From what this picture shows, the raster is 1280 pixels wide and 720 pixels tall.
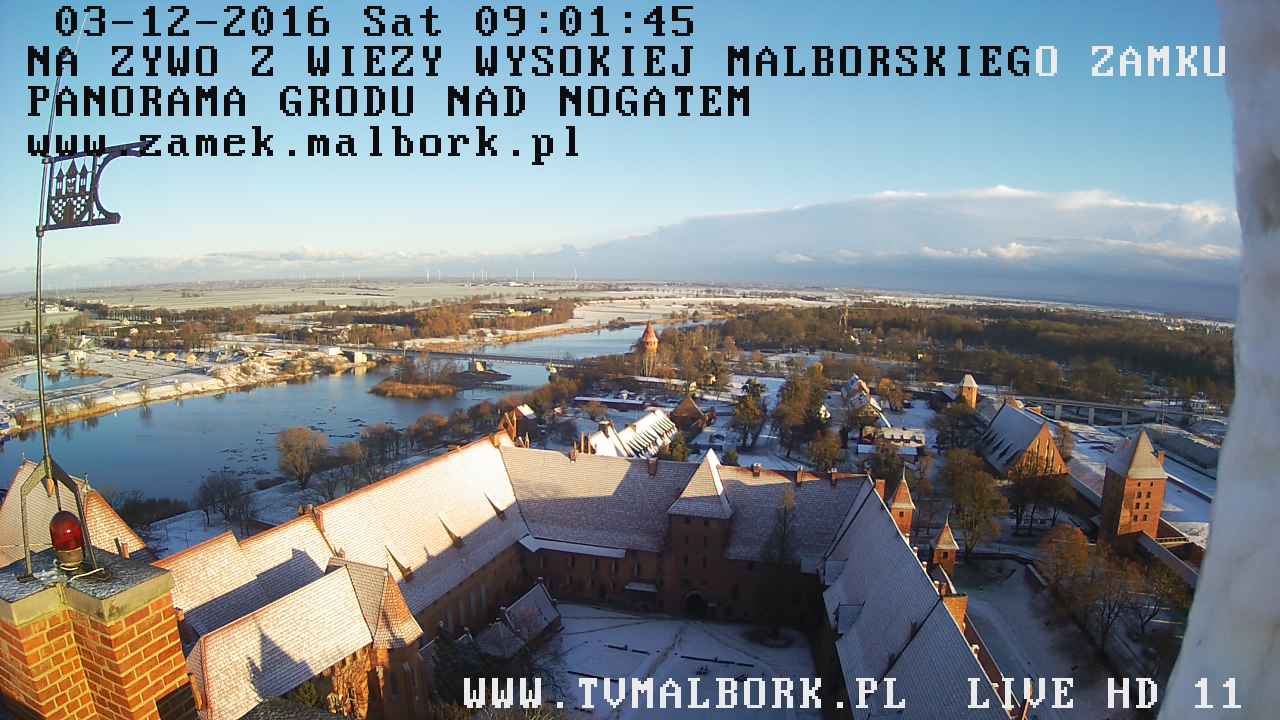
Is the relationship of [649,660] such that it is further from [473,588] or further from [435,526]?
[435,526]

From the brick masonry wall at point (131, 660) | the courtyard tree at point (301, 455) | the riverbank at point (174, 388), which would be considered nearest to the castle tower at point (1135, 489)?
the brick masonry wall at point (131, 660)

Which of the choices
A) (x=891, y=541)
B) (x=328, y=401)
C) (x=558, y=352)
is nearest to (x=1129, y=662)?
(x=891, y=541)

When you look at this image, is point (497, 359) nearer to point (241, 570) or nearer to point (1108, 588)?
point (241, 570)

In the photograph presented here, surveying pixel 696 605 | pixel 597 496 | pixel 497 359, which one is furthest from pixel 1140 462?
pixel 497 359

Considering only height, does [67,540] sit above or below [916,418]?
above

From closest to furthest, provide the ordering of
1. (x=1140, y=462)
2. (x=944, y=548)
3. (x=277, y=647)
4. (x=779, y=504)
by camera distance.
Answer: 1. (x=277, y=647)
2. (x=944, y=548)
3. (x=779, y=504)
4. (x=1140, y=462)

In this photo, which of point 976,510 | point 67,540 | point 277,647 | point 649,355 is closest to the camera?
point 67,540

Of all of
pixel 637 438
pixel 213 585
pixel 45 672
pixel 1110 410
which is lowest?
pixel 1110 410

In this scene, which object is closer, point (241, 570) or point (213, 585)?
point (213, 585)
